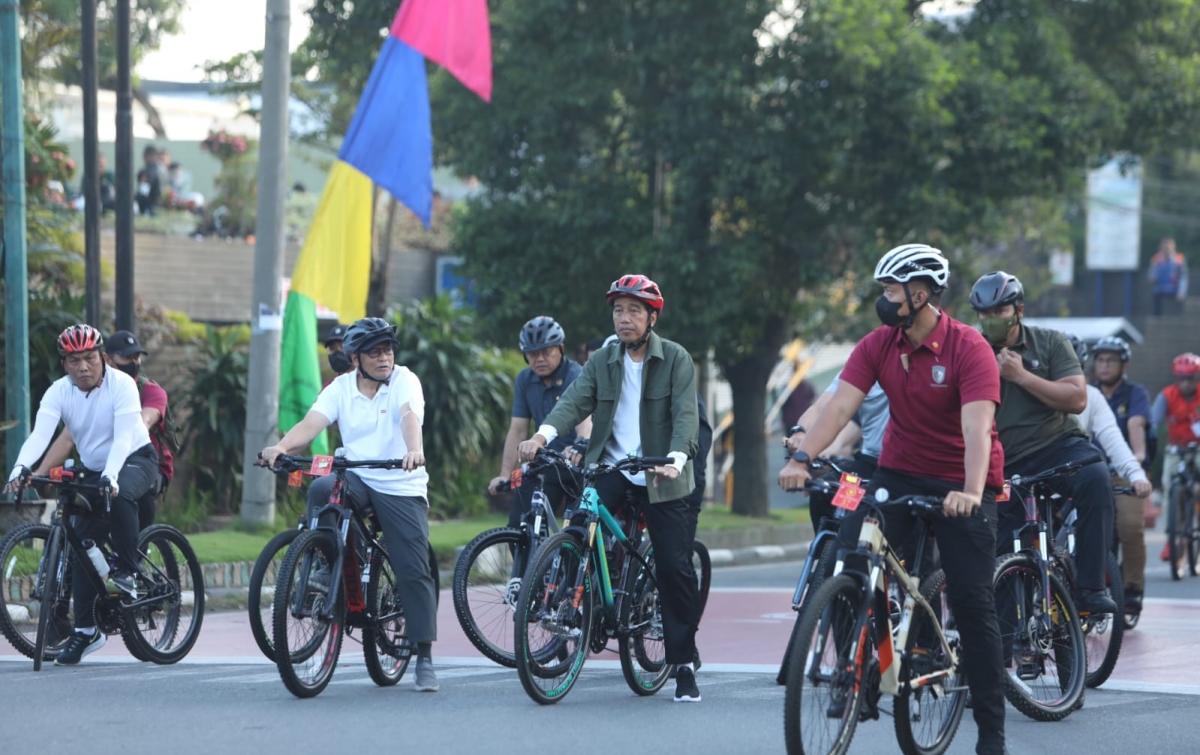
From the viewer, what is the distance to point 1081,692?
25.7 ft

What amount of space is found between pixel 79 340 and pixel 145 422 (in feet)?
3.37

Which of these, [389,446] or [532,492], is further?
[532,492]

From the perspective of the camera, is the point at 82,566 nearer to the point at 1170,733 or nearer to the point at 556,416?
the point at 556,416

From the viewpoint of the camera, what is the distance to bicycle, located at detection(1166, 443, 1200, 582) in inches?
583

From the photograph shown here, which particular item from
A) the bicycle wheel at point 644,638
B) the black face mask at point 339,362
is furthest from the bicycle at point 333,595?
the black face mask at point 339,362

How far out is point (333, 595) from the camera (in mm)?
8078

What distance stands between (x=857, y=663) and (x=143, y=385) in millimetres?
5763

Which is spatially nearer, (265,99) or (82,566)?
(82,566)

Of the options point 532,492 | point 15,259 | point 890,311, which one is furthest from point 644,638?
point 15,259

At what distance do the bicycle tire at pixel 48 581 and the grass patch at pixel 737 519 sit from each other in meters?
9.72

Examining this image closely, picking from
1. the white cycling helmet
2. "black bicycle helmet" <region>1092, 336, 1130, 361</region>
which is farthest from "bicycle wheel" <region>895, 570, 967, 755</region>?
"black bicycle helmet" <region>1092, 336, 1130, 361</region>

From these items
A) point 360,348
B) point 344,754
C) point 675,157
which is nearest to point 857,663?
point 344,754

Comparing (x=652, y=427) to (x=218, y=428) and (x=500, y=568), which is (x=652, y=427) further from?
(x=218, y=428)

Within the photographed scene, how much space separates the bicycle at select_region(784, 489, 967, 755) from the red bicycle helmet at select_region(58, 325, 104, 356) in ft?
15.3
